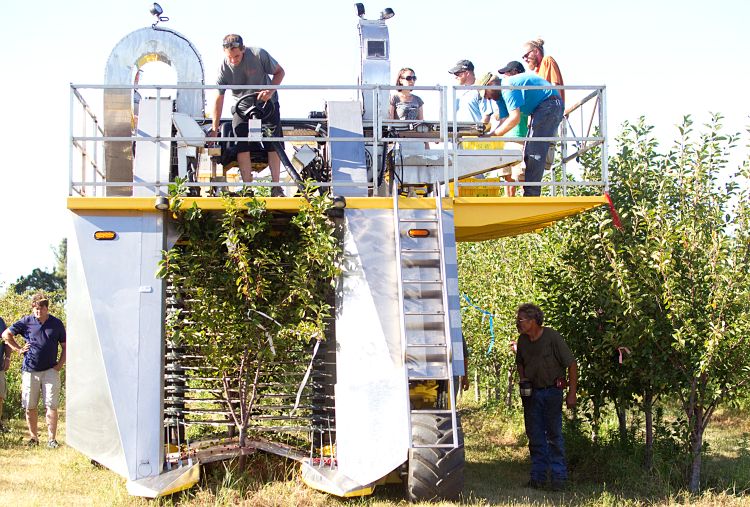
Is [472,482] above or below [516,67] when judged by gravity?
below

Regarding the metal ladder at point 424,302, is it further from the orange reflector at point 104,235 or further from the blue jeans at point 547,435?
the orange reflector at point 104,235

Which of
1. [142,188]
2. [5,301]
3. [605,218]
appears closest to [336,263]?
[142,188]

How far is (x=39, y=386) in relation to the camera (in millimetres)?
12164

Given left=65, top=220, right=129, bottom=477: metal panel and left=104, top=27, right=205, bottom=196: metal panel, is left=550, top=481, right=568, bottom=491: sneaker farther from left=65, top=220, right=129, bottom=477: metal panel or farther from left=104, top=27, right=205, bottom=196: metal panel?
left=104, top=27, right=205, bottom=196: metal panel

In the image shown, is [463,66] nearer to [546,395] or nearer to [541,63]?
[541,63]

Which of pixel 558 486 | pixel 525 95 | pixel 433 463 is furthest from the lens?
pixel 525 95

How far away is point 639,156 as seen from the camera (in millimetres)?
10156

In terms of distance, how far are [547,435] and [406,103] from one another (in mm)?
4081

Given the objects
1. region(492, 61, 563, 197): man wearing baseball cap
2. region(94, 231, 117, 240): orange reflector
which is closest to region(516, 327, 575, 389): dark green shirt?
region(492, 61, 563, 197): man wearing baseball cap

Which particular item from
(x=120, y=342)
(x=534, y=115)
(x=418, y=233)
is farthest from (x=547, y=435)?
(x=120, y=342)

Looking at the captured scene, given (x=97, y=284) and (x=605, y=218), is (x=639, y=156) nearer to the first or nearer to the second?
(x=605, y=218)

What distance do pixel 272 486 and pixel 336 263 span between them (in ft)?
6.58

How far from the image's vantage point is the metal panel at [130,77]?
31.5 feet

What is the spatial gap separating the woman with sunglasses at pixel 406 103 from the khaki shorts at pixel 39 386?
5.35m
